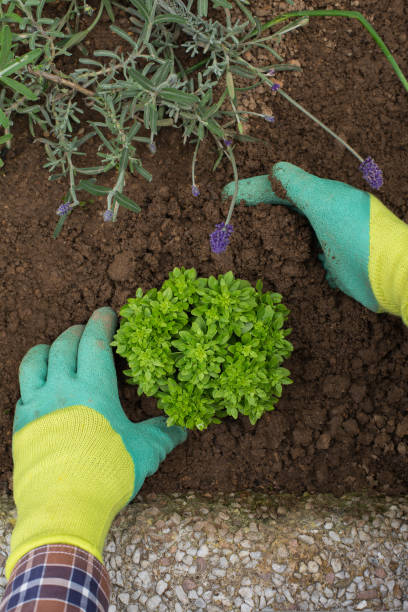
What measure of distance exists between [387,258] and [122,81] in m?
1.04

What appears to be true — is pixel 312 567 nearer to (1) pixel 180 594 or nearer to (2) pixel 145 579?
(1) pixel 180 594

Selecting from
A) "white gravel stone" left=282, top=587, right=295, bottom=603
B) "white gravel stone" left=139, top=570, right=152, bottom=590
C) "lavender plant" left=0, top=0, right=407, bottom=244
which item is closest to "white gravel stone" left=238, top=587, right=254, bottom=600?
"white gravel stone" left=282, top=587, right=295, bottom=603

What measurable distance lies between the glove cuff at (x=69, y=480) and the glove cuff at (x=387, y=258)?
104cm

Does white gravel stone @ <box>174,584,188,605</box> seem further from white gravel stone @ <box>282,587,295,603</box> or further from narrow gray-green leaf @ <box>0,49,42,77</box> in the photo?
narrow gray-green leaf @ <box>0,49,42,77</box>

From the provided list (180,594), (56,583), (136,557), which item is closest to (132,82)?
(56,583)

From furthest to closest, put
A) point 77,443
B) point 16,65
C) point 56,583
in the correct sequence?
point 77,443, point 16,65, point 56,583

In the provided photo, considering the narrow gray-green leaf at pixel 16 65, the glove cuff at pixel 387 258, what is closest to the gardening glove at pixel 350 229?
the glove cuff at pixel 387 258

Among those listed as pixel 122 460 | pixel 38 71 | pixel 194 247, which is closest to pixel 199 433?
pixel 122 460

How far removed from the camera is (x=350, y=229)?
1791 mm

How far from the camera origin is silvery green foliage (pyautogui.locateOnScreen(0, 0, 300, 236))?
1623 millimetres

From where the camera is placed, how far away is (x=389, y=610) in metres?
1.87

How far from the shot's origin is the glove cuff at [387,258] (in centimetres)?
167

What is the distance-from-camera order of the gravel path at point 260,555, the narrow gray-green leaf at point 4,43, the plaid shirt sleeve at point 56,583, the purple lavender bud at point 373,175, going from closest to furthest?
1. the plaid shirt sleeve at point 56,583
2. the narrow gray-green leaf at point 4,43
3. the purple lavender bud at point 373,175
4. the gravel path at point 260,555

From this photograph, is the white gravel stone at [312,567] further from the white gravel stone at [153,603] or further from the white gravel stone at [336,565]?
the white gravel stone at [153,603]
